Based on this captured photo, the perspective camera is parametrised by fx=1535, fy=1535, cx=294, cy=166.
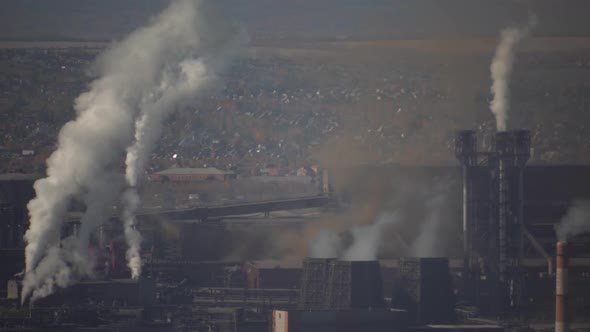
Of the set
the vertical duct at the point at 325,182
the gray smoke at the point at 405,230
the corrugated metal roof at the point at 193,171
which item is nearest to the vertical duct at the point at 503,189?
the gray smoke at the point at 405,230

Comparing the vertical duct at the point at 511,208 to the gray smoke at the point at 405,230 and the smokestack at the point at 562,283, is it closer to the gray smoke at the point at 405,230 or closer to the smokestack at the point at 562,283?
the gray smoke at the point at 405,230

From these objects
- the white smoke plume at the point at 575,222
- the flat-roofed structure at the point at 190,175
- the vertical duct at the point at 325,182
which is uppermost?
the flat-roofed structure at the point at 190,175

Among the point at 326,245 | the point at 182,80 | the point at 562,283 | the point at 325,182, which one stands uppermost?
the point at 182,80

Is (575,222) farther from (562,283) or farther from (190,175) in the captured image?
(190,175)

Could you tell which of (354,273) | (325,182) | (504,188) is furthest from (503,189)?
(325,182)

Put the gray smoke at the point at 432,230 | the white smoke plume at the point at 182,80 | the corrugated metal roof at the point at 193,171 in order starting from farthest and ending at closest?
the corrugated metal roof at the point at 193,171, the gray smoke at the point at 432,230, the white smoke plume at the point at 182,80

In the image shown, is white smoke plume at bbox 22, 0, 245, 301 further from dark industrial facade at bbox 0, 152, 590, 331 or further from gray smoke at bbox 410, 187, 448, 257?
gray smoke at bbox 410, 187, 448, 257
